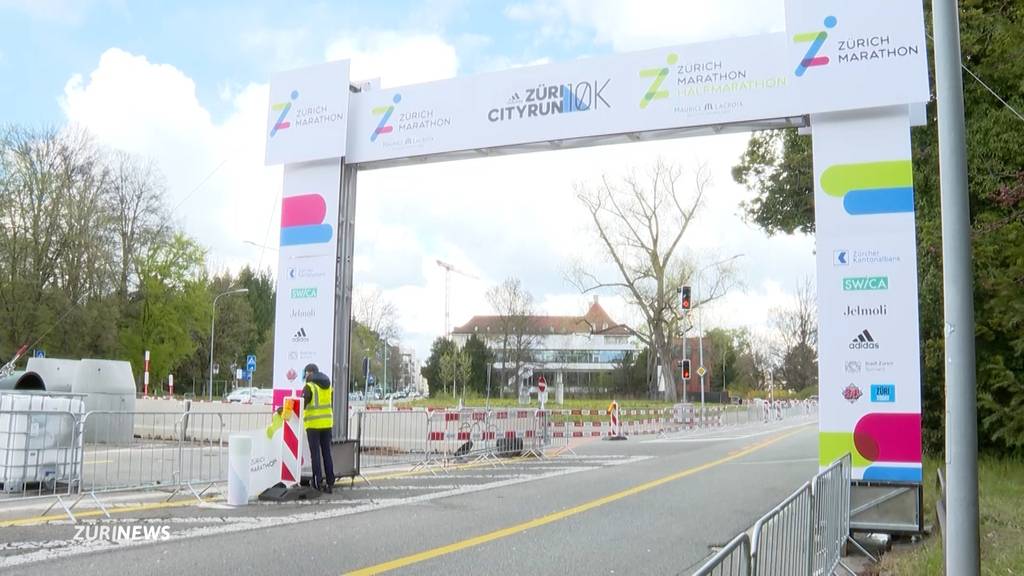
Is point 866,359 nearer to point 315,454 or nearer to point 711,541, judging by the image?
point 711,541

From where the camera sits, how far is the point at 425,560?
7.36 metres

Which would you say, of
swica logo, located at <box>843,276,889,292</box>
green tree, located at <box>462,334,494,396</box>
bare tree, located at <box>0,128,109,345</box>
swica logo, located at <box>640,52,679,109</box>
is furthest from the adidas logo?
green tree, located at <box>462,334,494,396</box>

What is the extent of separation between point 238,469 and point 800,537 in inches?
286

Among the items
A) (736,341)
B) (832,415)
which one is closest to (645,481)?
(832,415)

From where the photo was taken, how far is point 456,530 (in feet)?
29.2

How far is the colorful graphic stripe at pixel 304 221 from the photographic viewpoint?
12.9 meters

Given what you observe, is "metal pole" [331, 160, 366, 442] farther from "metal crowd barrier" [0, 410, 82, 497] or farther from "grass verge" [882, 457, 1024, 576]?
"grass verge" [882, 457, 1024, 576]

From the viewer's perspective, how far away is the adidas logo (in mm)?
9234

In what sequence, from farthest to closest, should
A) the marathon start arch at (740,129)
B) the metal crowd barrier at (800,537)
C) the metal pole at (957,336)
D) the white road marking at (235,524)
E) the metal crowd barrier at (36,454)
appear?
the metal crowd barrier at (36,454) < the marathon start arch at (740,129) < the white road marking at (235,524) < the metal pole at (957,336) < the metal crowd barrier at (800,537)

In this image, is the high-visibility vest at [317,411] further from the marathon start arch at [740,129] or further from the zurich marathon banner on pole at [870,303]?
the zurich marathon banner on pole at [870,303]

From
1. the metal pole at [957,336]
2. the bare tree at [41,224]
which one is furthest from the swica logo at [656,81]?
the bare tree at [41,224]

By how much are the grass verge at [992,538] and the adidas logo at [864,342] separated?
5.62 ft

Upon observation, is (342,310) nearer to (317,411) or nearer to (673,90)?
(317,411)

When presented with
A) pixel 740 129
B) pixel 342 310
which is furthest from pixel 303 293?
pixel 740 129
